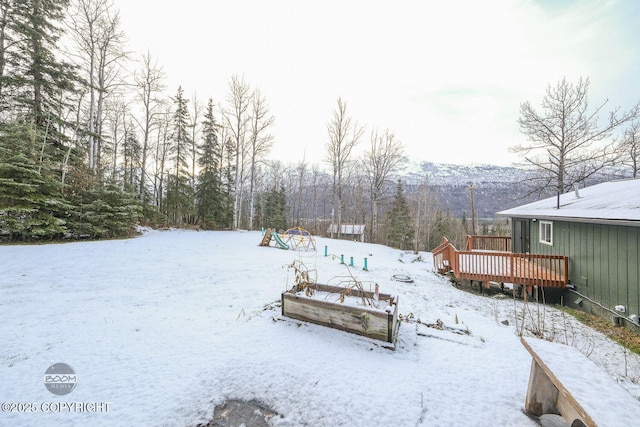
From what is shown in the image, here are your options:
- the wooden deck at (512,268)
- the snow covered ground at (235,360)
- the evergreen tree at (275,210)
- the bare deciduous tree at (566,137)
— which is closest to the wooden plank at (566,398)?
the snow covered ground at (235,360)

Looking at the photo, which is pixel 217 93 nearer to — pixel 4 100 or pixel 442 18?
pixel 4 100

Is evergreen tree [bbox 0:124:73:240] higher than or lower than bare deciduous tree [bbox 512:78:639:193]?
lower

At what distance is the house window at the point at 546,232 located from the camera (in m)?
8.64

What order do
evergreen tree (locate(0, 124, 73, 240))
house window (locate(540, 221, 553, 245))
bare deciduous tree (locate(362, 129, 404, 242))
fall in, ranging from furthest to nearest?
bare deciduous tree (locate(362, 129, 404, 242)) < house window (locate(540, 221, 553, 245)) < evergreen tree (locate(0, 124, 73, 240))

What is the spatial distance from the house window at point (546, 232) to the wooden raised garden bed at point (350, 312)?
8.54 metres

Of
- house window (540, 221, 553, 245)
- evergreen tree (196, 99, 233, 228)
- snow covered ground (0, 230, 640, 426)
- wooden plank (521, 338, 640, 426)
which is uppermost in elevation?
evergreen tree (196, 99, 233, 228)

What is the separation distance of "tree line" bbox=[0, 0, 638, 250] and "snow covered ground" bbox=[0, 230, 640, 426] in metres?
6.00

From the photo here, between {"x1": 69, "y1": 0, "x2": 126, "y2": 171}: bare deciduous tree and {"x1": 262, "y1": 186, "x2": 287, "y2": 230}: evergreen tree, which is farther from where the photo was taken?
{"x1": 262, "y1": 186, "x2": 287, "y2": 230}: evergreen tree

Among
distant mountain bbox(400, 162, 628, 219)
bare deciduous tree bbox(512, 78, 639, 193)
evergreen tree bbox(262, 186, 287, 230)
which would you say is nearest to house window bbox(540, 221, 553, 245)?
distant mountain bbox(400, 162, 628, 219)

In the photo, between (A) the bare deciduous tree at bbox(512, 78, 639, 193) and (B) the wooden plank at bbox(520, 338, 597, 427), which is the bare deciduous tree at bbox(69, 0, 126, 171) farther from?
(A) the bare deciduous tree at bbox(512, 78, 639, 193)

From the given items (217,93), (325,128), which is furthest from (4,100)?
(325,128)

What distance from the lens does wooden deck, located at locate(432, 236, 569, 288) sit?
23.6 ft

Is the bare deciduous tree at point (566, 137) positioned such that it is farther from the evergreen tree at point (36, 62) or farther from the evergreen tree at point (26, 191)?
the evergreen tree at point (36, 62)

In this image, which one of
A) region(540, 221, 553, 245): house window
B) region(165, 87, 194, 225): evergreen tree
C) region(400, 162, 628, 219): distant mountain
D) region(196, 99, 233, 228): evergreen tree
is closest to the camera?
region(540, 221, 553, 245): house window
